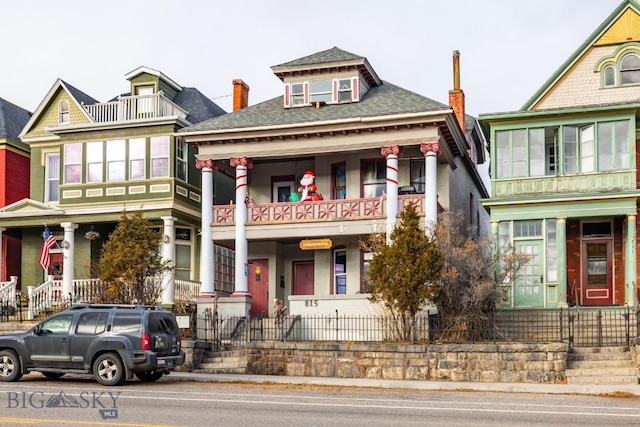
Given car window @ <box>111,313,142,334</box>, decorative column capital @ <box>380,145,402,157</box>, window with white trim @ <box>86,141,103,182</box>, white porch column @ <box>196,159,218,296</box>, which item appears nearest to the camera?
car window @ <box>111,313,142,334</box>

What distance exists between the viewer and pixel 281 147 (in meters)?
31.0

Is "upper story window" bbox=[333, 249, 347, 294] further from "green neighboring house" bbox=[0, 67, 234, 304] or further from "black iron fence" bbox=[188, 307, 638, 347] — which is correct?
"green neighboring house" bbox=[0, 67, 234, 304]

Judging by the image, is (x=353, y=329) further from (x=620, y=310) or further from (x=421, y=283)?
(x=620, y=310)

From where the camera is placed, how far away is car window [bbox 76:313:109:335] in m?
19.8

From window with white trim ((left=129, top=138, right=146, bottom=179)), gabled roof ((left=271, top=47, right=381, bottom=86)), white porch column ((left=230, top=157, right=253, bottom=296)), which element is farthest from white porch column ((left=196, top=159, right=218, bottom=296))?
gabled roof ((left=271, top=47, right=381, bottom=86))

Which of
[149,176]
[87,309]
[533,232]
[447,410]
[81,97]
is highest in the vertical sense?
[81,97]

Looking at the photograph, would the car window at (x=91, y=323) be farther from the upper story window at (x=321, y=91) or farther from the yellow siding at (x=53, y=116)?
the yellow siding at (x=53, y=116)

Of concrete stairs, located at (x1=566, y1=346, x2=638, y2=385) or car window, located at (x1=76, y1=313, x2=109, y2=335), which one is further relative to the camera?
concrete stairs, located at (x1=566, y1=346, x2=638, y2=385)

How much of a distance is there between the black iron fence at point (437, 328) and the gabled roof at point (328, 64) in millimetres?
8837

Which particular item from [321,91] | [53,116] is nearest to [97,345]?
[321,91]

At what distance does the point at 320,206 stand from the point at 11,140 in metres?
13.9

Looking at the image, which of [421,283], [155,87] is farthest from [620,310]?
[155,87]

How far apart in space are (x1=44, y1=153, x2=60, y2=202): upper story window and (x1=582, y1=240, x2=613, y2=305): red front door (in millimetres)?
19854

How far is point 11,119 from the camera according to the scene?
3822 cm
